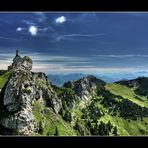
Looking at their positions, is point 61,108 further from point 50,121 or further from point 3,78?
point 3,78

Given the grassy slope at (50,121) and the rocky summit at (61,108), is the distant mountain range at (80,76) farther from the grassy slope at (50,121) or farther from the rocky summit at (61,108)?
the grassy slope at (50,121)

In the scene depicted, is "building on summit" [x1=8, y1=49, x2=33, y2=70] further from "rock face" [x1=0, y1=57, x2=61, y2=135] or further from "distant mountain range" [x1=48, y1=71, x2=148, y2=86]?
"distant mountain range" [x1=48, y1=71, x2=148, y2=86]

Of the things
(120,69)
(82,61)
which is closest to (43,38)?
(82,61)

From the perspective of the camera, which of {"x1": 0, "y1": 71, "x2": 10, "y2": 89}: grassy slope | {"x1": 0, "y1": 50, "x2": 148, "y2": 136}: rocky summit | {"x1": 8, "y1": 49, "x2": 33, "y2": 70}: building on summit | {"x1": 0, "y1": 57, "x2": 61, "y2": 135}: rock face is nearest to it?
{"x1": 0, "y1": 57, "x2": 61, "y2": 135}: rock face

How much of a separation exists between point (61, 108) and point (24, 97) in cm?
818

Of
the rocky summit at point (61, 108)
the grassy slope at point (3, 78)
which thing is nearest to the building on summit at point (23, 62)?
the rocky summit at point (61, 108)

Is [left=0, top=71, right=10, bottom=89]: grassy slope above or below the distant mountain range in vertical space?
below

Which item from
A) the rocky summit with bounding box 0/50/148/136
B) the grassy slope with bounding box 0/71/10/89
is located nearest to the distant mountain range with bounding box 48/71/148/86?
the rocky summit with bounding box 0/50/148/136

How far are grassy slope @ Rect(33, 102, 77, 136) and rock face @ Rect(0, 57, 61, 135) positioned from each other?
3.92 feet

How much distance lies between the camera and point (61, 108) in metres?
61.2

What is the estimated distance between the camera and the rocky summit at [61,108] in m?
53.3

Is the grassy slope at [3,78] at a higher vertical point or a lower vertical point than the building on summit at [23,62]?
lower

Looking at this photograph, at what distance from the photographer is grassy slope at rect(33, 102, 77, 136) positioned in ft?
172

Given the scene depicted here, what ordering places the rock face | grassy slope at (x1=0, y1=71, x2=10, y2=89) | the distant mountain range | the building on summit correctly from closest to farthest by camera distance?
the rock face < grassy slope at (x1=0, y1=71, x2=10, y2=89) < the building on summit < the distant mountain range
